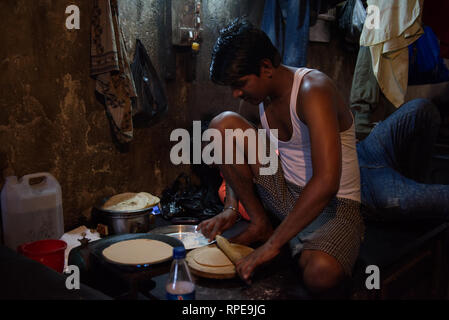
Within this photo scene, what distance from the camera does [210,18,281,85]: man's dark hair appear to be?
185 centimetres

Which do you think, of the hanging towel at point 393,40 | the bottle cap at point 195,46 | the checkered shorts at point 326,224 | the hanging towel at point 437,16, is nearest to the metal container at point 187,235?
the checkered shorts at point 326,224

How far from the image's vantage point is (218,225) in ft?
7.85

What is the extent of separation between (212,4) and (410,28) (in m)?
2.01

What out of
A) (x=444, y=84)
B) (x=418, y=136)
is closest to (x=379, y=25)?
(x=418, y=136)

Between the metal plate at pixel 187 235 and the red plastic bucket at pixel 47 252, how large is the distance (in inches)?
28.8

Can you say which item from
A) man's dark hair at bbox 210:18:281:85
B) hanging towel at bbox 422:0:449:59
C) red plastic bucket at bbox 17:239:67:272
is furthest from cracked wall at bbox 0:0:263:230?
hanging towel at bbox 422:0:449:59

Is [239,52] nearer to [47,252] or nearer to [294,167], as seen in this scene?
[294,167]

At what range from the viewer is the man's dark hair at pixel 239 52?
1.85 meters

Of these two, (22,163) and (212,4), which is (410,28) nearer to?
(212,4)

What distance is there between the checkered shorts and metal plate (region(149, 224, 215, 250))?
51 cm

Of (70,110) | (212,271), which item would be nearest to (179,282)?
(212,271)

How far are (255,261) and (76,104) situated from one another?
2.06 m

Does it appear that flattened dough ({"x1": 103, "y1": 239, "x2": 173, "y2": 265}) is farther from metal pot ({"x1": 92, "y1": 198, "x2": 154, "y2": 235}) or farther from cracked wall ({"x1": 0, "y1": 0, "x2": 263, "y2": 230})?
cracked wall ({"x1": 0, "y1": 0, "x2": 263, "y2": 230})

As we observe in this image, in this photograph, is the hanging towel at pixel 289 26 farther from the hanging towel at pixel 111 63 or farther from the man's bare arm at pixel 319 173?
the man's bare arm at pixel 319 173
